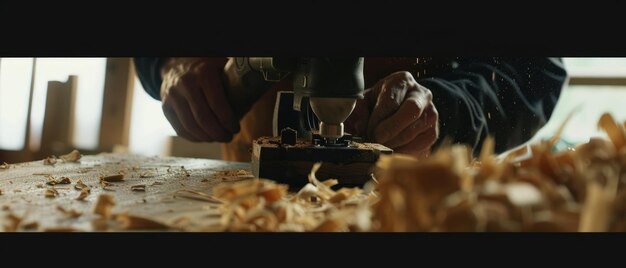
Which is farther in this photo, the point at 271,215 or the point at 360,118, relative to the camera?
the point at 360,118

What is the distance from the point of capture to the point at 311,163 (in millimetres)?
827

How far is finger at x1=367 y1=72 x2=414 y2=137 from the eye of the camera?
1199 mm

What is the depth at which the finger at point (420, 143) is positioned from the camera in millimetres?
1248

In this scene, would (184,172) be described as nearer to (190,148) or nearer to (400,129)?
(400,129)

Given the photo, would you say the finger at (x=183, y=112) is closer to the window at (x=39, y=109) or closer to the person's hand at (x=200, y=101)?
the person's hand at (x=200, y=101)

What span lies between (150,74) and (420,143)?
88 cm

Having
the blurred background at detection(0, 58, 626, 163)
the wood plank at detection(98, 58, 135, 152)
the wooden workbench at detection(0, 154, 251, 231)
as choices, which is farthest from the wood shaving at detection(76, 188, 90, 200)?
the wood plank at detection(98, 58, 135, 152)

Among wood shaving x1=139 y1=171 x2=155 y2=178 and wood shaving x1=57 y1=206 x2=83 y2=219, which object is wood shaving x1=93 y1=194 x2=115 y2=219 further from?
wood shaving x1=139 y1=171 x2=155 y2=178

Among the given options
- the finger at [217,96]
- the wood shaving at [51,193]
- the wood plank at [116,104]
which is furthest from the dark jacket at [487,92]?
the wood plank at [116,104]

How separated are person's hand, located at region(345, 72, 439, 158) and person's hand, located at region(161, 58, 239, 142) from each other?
31cm

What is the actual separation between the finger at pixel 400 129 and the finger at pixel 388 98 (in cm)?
2

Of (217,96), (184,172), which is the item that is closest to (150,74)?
(217,96)

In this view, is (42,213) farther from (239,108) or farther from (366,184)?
(239,108)
